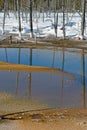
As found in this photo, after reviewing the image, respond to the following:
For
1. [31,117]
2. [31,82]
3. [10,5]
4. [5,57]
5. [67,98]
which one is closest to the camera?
[31,117]

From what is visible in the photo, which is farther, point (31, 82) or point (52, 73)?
point (52, 73)

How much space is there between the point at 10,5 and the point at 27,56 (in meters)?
46.0

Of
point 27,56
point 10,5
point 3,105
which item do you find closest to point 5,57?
point 27,56

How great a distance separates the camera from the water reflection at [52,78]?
14094mm

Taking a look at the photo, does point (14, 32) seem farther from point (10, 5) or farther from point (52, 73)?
point (10, 5)

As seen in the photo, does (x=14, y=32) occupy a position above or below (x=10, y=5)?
below

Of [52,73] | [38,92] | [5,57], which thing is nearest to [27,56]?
[5,57]

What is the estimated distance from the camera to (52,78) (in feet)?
57.8

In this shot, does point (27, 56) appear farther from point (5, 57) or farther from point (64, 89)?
point (64, 89)

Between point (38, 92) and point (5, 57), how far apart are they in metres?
9.74

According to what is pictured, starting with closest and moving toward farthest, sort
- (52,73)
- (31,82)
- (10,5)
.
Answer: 1. (31,82)
2. (52,73)
3. (10,5)

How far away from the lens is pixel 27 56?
24.6 metres

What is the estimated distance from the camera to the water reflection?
46.2 ft

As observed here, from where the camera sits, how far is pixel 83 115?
11.9 meters
